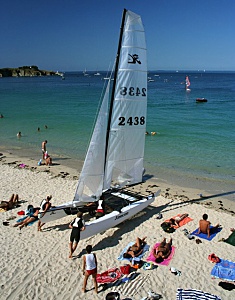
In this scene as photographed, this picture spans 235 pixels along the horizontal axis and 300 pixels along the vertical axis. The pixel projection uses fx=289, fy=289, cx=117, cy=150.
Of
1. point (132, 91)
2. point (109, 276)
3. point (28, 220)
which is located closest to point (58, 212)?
point (28, 220)

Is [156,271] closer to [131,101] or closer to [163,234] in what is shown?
[163,234]

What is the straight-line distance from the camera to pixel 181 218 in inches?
455

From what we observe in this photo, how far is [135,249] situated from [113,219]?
1462mm

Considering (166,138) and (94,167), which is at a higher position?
(94,167)

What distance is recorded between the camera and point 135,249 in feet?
30.1

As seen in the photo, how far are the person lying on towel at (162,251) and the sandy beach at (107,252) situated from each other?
0.85 ft

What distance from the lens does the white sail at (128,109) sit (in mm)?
9961

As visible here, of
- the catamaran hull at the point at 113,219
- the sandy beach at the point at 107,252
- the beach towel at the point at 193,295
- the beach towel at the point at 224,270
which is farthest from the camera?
the catamaran hull at the point at 113,219

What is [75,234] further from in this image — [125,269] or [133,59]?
[133,59]

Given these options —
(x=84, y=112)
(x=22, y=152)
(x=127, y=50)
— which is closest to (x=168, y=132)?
(x=22, y=152)

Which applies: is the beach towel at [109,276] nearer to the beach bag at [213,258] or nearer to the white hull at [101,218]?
the white hull at [101,218]

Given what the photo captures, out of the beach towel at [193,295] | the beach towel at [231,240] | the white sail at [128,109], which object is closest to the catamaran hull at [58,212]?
the white sail at [128,109]

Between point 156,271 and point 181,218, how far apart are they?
3486 millimetres

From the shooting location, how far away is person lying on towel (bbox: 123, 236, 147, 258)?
9.03 meters
